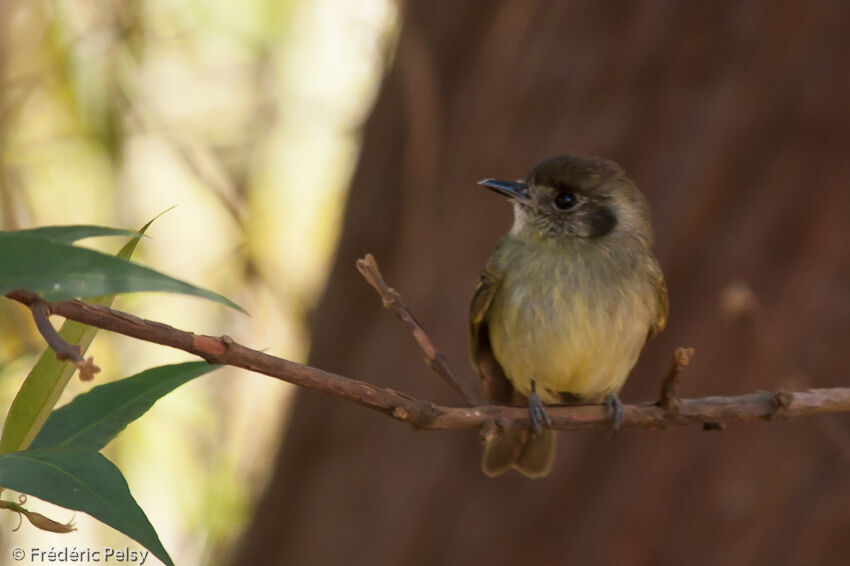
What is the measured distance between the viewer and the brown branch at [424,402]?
5.95ft

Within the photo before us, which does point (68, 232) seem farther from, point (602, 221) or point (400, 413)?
point (602, 221)

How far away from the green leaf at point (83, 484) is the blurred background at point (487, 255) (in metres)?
2.26

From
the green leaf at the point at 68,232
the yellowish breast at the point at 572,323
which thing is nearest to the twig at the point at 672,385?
the yellowish breast at the point at 572,323

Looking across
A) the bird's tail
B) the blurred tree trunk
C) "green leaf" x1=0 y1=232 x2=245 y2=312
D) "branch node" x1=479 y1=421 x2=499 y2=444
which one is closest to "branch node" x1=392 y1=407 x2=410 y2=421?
"branch node" x1=479 y1=421 x2=499 y2=444

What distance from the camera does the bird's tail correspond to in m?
3.93

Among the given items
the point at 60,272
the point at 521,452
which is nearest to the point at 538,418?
the point at 521,452

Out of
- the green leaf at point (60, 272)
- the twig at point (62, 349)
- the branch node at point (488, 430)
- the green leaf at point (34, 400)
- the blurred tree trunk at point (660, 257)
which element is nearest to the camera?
the twig at point (62, 349)

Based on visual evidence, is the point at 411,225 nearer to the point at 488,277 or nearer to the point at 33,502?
the point at 488,277

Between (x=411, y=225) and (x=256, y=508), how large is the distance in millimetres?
1756

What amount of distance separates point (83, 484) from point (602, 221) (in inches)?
99.1

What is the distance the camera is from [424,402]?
2.38 metres

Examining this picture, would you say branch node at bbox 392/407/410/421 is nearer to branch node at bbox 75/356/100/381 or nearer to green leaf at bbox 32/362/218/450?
green leaf at bbox 32/362/218/450

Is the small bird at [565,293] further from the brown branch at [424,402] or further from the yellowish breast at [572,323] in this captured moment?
the brown branch at [424,402]

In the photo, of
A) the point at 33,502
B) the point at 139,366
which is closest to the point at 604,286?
the point at 33,502
